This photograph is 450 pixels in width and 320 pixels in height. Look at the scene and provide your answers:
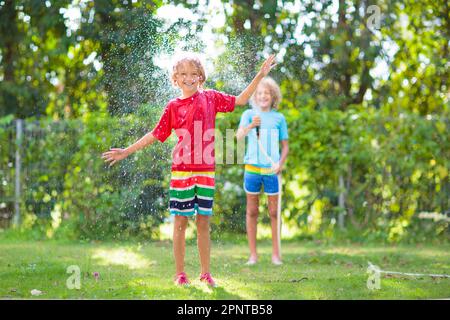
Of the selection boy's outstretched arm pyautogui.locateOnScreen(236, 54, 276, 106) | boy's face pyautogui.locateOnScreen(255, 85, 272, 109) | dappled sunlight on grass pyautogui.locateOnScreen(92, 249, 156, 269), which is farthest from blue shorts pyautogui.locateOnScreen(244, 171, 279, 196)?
boy's outstretched arm pyautogui.locateOnScreen(236, 54, 276, 106)

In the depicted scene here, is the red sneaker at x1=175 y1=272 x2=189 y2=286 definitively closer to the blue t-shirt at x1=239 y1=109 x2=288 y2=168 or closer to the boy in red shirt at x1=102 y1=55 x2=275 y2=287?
the boy in red shirt at x1=102 y1=55 x2=275 y2=287

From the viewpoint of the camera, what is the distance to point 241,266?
5.31 metres

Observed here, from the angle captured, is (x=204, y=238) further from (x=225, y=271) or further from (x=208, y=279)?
(x=225, y=271)

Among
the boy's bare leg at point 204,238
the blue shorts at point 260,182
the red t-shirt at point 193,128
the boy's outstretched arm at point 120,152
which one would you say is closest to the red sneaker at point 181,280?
the boy's bare leg at point 204,238

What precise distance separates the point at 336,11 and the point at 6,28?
13.4 feet

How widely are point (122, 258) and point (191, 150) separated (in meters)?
2.07

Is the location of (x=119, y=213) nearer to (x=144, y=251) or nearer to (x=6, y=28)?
(x=144, y=251)

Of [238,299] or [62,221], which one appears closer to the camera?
[238,299]

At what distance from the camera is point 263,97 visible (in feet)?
18.8

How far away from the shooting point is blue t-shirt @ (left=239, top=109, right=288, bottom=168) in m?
5.63

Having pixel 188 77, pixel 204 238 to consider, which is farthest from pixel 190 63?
pixel 204 238

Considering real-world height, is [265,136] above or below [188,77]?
below

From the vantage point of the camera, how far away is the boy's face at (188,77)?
13.4 ft
